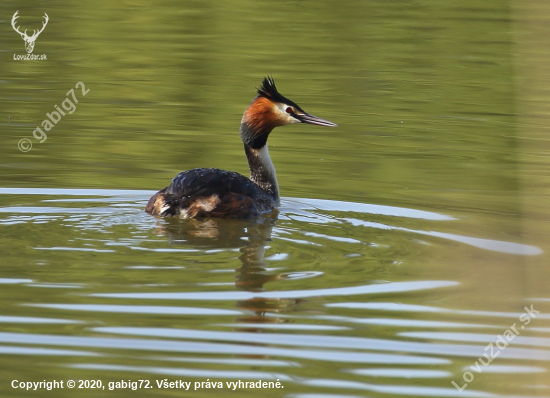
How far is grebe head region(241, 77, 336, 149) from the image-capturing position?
9789 millimetres

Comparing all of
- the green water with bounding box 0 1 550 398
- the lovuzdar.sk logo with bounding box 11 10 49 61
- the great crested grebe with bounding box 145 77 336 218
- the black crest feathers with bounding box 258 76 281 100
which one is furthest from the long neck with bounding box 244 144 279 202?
the lovuzdar.sk logo with bounding box 11 10 49 61

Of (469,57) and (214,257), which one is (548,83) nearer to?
(469,57)

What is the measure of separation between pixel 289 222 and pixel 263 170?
127cm

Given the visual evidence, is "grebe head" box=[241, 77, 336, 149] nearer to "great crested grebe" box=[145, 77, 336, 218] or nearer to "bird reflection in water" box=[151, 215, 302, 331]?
"great crested grebe" box=[145, 77, 336, 218]

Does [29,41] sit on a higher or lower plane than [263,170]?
higher

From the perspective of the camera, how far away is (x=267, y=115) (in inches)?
388

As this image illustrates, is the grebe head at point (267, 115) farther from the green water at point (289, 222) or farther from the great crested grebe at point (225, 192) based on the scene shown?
the green water at point (289, 222)

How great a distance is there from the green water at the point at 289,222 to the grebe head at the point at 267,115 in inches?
27.2

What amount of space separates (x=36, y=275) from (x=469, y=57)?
1256cm

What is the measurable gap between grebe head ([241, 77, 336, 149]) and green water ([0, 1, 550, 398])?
69 cm

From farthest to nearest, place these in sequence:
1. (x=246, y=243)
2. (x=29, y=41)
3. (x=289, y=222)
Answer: (x=29, y=41) < (x=289, y=222) < (x=246, y=243)

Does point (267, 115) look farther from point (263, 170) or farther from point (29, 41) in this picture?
point (29, 41)

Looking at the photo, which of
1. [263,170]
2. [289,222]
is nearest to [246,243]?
[289,222]

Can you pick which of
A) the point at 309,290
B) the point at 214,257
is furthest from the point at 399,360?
the point at 214,257
